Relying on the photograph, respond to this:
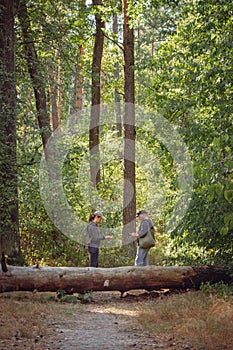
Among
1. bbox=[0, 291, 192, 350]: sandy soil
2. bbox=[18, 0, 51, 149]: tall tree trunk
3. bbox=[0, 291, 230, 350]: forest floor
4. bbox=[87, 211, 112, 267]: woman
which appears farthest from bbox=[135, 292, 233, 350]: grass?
bbox=[18, 0, 51, 149]: tall tree trunk

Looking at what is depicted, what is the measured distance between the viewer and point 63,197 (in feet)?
54.1

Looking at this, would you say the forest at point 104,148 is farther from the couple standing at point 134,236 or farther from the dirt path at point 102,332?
the dirt path at point 102,332

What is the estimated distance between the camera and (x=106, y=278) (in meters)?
11.2

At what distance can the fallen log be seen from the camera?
423 inches

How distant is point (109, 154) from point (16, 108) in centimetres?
1256

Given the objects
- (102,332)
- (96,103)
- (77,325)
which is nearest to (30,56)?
(96,103)

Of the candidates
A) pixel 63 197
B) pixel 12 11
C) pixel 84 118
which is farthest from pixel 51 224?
Answer: pixel 84 118

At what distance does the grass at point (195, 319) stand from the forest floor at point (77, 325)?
0.34 ft

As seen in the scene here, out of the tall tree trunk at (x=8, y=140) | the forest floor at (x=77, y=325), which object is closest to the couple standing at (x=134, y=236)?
the tall tree trunk at (x=8, y=140)

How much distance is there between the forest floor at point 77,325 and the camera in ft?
23.3

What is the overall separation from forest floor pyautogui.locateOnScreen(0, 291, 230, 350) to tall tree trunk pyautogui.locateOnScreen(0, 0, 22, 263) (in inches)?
90.4

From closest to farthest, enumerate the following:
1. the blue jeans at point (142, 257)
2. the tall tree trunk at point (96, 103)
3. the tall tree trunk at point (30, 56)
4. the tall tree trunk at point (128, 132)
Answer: the blue jeans at point (142, 257), the tall tree trunk at point (30, 56), the tall tree trunk at point (128, 132), the tall tree trunk at point (96, 103)

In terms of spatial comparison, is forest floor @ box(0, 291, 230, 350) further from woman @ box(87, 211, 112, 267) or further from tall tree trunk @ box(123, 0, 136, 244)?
tall tree trunk @ box(123, 0, 136, 244)

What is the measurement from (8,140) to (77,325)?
603 cm
